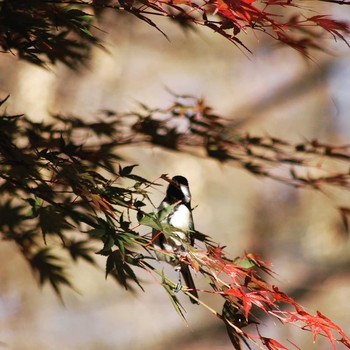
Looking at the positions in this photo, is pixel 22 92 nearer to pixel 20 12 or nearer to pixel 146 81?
pixel 146 81

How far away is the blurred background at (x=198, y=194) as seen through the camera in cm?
350

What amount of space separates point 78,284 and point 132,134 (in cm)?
218

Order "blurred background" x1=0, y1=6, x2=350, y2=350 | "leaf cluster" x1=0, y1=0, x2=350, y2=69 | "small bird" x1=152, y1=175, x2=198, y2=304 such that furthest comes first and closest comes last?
"blurred background" x1=0, y1=6, x2=350, y2=350, "small bird" x1=152, y1=175, x2=198, y2=304, "leaf cluster" x1=0, y1=0, x2=350, y2=69

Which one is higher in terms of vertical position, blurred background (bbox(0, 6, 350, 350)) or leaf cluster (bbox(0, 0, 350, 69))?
leaf cluster (bbox(0, 0, 350, 69))

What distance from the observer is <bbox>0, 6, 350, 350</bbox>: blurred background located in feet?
11.5

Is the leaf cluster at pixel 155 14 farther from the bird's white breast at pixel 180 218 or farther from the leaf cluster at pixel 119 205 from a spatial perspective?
the bird's white breast at pixel 180 218

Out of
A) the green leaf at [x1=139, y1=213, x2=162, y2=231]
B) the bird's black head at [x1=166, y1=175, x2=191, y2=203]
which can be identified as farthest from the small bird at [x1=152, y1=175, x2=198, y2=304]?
the green leaf at [x1=139, y1=213, x2=162, y2=231]

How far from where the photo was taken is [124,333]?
11.6ft

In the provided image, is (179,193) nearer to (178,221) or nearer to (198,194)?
(178,221)

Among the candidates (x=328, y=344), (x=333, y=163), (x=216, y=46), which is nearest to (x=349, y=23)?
(x=328, y=344)

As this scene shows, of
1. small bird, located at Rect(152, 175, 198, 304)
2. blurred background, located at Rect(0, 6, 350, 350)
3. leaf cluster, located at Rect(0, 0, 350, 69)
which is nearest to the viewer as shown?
leaf cluster, located at Rect(0, 0, 350, 69)

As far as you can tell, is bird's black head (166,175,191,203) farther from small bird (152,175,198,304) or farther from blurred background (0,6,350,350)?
blurred background (0,6,350,350)

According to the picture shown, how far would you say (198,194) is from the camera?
4.06 meters

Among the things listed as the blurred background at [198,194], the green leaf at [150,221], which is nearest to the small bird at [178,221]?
the green leaf at [150,221]
